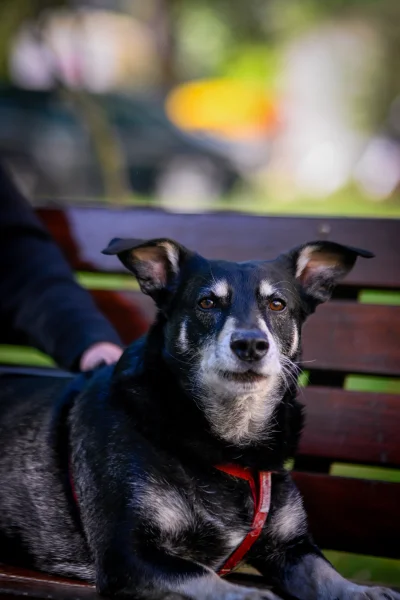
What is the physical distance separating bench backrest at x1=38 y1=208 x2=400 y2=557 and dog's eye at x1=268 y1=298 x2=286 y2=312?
2.22ft

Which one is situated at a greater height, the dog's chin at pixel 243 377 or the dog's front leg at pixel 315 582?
the dog's chin at pixel 243 377

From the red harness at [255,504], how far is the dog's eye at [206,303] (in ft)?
1.60

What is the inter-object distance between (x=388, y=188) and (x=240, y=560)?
10728mm

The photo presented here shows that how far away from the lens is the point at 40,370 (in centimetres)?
372

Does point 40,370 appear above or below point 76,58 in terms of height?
below

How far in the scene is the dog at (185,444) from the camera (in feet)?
8.35

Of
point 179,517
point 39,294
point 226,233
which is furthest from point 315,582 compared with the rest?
point 39,294

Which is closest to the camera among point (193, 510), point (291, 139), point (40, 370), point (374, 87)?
point (193, 510)

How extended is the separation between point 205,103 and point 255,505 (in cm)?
1284

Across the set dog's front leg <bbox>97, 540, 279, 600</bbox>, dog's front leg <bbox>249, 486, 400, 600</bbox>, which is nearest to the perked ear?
dog's front leg <bbox>249, 486, 400, 600</bbox>

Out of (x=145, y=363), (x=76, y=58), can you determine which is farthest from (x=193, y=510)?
(x=76, y=58)

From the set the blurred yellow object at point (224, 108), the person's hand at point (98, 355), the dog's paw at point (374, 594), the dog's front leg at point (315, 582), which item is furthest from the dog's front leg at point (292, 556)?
the blurred yellow object at point (224, 108)

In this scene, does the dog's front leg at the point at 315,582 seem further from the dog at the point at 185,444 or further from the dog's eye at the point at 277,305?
the dog's eye at the point at 277,305

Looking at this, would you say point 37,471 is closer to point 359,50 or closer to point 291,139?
point 291,139
